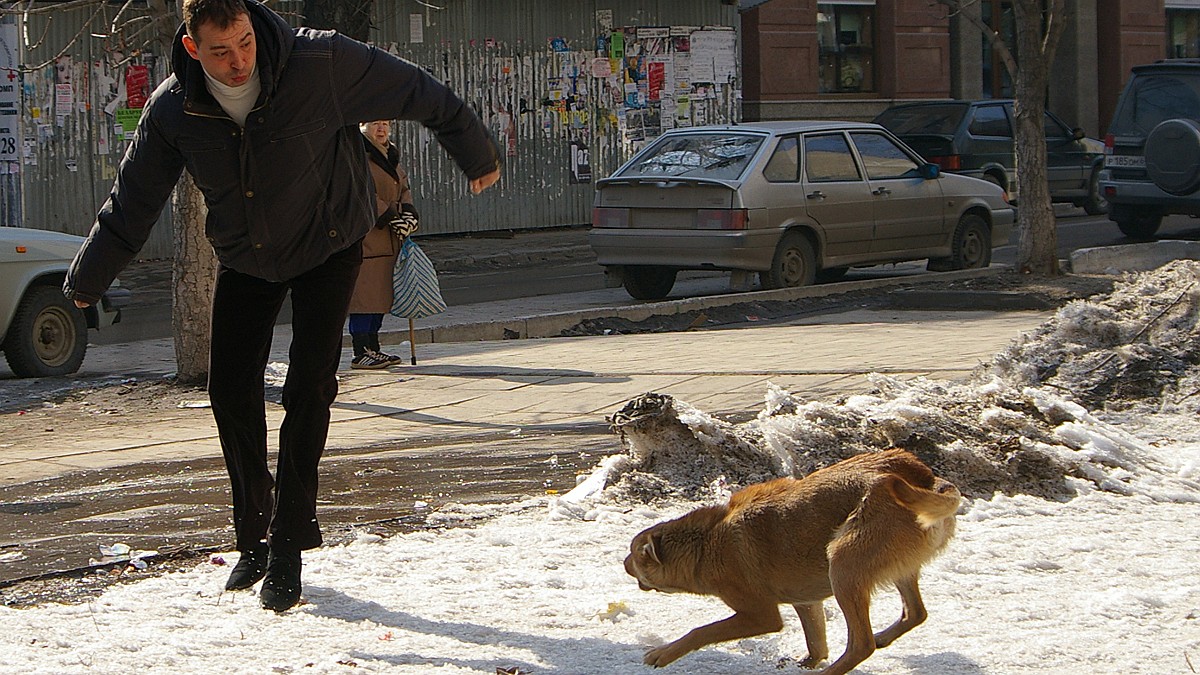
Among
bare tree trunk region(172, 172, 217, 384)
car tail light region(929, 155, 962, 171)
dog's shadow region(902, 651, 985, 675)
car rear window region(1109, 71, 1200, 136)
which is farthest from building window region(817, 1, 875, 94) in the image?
dog's shadow region(902, 651, 985, 675)

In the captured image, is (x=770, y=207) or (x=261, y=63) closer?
(x=261, y=63)

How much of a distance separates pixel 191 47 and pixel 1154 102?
1720 centimetres

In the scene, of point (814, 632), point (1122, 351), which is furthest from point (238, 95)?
point (1122, 351)

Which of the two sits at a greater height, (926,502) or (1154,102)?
(1154,102)

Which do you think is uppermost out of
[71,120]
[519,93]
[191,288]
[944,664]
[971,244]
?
[519,93]

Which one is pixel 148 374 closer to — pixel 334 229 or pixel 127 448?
pixel 127 448

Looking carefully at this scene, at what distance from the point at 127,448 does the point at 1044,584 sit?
176 inches

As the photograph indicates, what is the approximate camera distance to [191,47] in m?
4.09

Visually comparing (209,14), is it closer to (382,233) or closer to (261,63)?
(261,63)

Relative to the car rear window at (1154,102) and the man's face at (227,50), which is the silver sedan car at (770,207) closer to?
the car rear window at (1154,102)

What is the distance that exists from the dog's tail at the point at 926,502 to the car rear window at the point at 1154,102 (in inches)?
663

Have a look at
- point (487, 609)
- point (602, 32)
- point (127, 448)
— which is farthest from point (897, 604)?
point (602, 32)

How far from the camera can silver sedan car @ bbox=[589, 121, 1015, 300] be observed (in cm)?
1384

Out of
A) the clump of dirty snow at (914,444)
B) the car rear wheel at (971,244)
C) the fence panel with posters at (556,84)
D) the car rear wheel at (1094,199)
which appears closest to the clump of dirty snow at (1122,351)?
the clump of dirty snow at (914,444)
